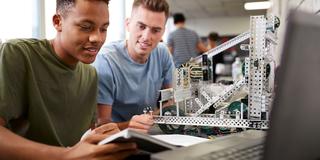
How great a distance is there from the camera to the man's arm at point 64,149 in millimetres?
649

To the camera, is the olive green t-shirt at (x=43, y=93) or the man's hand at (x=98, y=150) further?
the olive green t-shirt at (x=43, y=93)

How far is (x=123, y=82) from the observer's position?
5.20 ft

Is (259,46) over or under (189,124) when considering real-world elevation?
over

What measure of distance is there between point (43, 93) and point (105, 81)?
0.51m

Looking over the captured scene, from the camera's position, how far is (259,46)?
114cm

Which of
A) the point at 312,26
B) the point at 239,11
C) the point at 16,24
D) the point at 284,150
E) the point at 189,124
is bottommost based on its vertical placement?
the point at 189,124

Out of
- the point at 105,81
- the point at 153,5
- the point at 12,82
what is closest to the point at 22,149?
the point at 12,82

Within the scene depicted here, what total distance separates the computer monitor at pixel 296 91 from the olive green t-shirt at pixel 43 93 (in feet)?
2.45

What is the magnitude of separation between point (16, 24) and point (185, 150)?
7.53 feet

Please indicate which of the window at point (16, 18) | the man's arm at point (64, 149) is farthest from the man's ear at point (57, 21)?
the window at point (16, 18)

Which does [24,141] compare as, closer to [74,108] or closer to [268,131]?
[74,108]

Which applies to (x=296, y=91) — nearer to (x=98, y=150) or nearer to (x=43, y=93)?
(x=98, y=150)

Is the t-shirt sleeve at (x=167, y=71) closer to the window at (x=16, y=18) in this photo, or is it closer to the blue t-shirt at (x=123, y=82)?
the blue t-shirt at (x=123, y=82)

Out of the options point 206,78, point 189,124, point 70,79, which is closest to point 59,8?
point 70,79
